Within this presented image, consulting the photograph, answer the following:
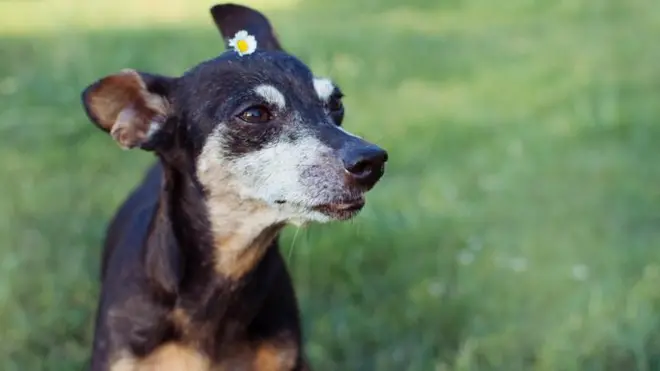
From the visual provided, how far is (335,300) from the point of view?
5316 mm

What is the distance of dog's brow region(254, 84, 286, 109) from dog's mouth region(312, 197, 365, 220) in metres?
0.41

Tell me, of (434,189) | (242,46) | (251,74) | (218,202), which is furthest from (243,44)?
(434,189)

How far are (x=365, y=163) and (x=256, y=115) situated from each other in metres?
0.48

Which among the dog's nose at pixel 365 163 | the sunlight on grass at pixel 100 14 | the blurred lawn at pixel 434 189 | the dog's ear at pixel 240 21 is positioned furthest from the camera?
the sunlight on grass at pixel 100 14

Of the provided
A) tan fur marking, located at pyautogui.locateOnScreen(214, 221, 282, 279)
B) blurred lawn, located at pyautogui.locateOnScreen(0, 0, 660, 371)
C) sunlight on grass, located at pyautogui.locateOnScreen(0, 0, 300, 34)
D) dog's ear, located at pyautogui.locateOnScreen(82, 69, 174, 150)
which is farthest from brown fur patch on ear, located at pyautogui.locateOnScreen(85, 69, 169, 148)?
sunlight on grass, located at pyautogui.locateOnScreen(0, 0, 300, 34)

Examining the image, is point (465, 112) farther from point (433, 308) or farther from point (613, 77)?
point (433, 308)

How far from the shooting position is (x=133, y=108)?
12.9 feet

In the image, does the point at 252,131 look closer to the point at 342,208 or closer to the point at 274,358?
the point at 342,208

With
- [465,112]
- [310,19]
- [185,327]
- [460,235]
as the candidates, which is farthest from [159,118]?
[310,19]

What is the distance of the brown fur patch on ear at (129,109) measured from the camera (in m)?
3.89

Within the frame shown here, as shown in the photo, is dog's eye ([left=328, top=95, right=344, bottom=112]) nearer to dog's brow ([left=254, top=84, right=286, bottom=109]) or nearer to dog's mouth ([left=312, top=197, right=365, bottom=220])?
dog's brow ([left=254, top=84, right=286, bottom=109])

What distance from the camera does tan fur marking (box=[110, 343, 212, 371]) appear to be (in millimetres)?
3840

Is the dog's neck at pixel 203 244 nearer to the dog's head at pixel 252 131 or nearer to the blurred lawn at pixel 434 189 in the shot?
the dog's head at pixel 252 131

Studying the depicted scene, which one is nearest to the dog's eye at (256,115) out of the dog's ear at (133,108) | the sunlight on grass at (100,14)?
the dog's ear at (133,108)
